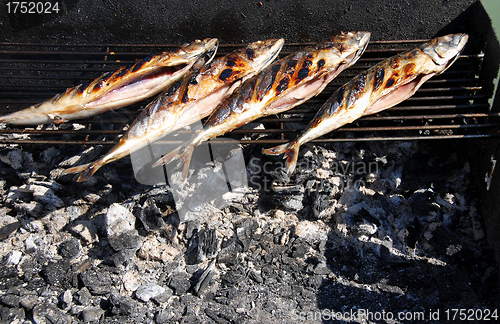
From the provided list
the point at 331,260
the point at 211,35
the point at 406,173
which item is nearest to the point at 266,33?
the point at 211,35

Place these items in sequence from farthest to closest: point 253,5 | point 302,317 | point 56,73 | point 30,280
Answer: point 56,73 → point 253,5 → point 30,280 → point 302,317

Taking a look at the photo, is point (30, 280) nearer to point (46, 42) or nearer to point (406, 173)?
point (46, 42)

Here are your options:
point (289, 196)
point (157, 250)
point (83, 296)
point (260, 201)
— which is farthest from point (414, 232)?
point (83, 296)

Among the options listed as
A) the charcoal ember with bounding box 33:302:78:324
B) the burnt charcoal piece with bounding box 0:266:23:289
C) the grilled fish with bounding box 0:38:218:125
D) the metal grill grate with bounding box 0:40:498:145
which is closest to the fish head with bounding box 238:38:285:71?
the metal grill grate with bounding box 0:40:498:145

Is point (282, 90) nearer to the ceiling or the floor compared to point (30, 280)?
nearer to the ceiling

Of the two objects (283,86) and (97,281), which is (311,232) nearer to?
(283,86)

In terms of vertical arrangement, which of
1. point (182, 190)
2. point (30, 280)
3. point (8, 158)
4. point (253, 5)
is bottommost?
point (30, 280)
